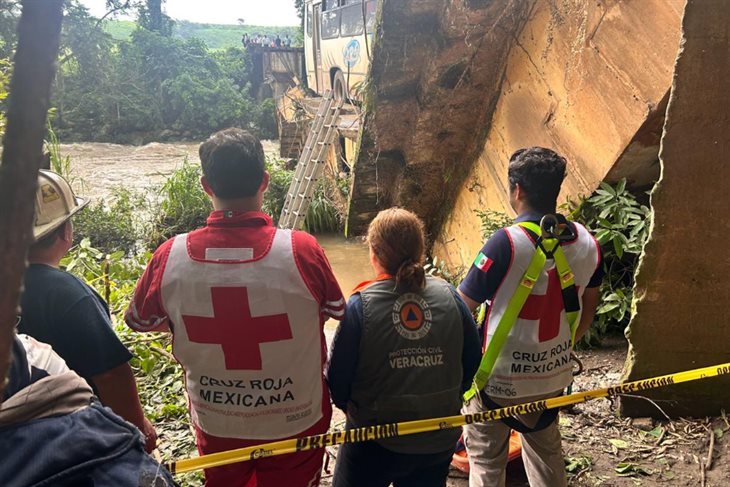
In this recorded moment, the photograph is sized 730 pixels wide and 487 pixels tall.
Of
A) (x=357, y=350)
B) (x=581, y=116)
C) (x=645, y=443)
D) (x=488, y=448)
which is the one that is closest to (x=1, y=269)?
(x=357, y=350)

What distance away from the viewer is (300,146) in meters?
13.1

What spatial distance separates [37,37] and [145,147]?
24.0m

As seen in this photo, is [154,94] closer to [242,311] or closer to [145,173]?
[145,173]

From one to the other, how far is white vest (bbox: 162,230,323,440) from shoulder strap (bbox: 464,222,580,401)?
79 cm

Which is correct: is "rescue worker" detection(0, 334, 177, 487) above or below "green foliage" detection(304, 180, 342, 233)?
above

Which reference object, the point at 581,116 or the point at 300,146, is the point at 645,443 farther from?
the point at 300,146

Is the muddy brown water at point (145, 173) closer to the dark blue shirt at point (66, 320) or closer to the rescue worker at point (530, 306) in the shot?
the rescue worker at point (530, 306)

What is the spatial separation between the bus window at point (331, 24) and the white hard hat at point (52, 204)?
33.7ft

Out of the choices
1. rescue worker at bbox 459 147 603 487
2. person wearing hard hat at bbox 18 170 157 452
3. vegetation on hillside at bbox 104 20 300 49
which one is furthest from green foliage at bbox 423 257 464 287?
vegetation on hillside at bbox 104 20 300 49

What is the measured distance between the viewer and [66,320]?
5.39ft

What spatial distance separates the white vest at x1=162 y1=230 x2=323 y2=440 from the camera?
173cm

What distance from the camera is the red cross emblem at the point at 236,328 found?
1.73 metres

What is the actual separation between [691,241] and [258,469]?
254cm

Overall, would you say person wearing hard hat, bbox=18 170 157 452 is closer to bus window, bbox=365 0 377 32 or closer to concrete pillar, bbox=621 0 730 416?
concrete pillar, bbox=621 0 730 416
